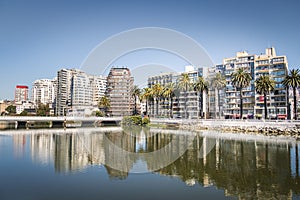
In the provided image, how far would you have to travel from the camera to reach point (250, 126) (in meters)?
71.6

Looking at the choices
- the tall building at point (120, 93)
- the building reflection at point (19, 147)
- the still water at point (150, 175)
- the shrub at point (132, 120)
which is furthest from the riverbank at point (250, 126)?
the tall building at point (120, 93)

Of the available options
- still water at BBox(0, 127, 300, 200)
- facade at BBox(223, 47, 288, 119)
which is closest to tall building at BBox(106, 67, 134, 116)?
facade at BBox(223, 47, 288, 119)

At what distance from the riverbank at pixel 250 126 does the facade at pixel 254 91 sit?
88.0 feet

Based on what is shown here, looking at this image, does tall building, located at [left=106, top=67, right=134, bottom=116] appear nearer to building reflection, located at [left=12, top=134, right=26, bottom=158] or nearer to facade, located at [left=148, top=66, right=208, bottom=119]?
facade, located at [left=148, top=66, right=208, bottom=119]

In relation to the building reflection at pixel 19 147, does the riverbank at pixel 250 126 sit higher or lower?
higher

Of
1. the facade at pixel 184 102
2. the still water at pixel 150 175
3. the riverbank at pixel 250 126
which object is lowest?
the still water at pixel 150 175

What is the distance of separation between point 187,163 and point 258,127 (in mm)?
45411

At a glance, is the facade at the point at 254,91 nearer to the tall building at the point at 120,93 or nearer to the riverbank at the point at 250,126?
the riverbank at the point at 250,126

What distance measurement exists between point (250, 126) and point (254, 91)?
3716 centimetres

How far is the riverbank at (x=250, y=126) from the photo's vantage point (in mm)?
63344

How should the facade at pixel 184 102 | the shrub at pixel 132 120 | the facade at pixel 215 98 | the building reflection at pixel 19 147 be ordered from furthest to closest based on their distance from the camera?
the facade at pixel 184 102 < the facade at pixel 215 98 < the shrub at pixel 132 120 < the building reflection at pixel 19 147

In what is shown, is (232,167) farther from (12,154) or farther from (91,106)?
(91,106)

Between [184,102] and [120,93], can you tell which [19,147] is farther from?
[120,93]

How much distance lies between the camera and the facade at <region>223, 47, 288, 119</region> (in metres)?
96.8
